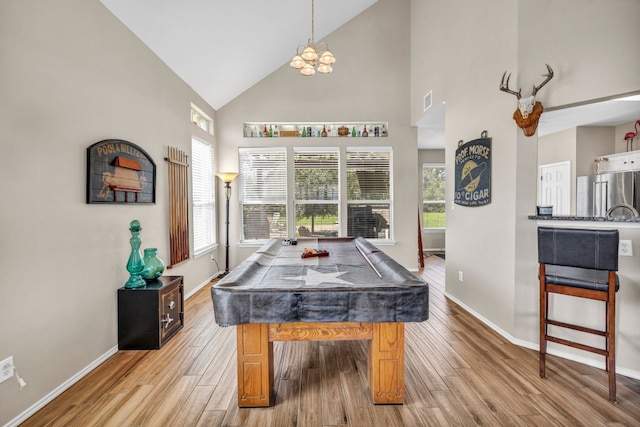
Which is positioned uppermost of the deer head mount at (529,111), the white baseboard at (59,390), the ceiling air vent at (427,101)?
the ceiling air vent at (427,101)

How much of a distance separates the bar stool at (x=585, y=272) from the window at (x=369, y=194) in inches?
129

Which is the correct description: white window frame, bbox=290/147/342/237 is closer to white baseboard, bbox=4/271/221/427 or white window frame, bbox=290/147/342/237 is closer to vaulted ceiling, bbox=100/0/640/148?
vaulted ceiling, bbox=100/0/640/148

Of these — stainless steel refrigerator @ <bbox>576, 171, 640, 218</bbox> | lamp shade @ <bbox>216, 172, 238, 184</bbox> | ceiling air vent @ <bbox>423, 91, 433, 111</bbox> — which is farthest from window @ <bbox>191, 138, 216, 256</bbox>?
stainless steel refrigerator @ <bbox>576, 171, 640, 218</bbox>

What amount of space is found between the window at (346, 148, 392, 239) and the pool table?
3226 mm

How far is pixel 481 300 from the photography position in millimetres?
3236

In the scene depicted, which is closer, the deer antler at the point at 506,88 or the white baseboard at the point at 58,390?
the white baseboard at the point at 58,390

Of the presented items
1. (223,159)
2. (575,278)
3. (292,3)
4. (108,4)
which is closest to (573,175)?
(575,278)

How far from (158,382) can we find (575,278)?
3074 mm

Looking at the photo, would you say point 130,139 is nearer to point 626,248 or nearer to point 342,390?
point 342,390

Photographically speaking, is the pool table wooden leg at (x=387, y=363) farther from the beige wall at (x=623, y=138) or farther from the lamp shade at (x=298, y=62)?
the beige wall at (x=623, y=138)

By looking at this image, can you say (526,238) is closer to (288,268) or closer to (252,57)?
(288,268)

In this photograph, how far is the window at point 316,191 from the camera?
210 inches

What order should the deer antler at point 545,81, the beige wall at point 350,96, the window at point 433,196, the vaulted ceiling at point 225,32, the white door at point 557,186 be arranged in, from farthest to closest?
the window at point 433,196 → the beige wall at point 350,96 → the white door at point 557,186 → the vaulted ceiling at point 225,32 → the deer antler at point 545,81

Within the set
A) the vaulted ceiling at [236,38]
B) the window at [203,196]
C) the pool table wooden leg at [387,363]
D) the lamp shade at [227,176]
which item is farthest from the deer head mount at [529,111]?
the window at [203,196]
